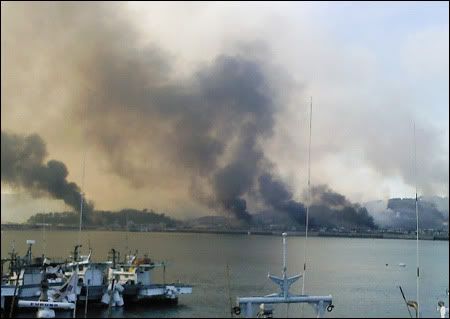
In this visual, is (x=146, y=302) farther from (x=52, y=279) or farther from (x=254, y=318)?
(x=254, y=318)

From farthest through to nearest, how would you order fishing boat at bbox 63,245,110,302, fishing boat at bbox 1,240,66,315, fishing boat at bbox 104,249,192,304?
fishing boat at bbox 104,249,192,304, fishing boat at bbox 63,245,110,302, fishing boat at bbox 1,240,66,315

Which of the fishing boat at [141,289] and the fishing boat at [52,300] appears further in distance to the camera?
the fishing boat at [141,289]

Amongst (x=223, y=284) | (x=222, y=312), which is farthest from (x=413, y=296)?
(x=222, y=312)

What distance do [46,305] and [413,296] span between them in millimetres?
47408

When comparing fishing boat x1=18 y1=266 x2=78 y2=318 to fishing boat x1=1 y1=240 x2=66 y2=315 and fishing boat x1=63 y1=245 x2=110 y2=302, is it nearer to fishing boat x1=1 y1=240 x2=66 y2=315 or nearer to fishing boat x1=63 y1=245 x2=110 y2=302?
fishing boat x1=1 y1=240 x2=66 y2=315

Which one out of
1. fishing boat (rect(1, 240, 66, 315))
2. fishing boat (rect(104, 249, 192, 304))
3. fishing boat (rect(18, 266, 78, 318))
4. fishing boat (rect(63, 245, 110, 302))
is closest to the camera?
fishing boat (rect(18, 266, 78, 318))

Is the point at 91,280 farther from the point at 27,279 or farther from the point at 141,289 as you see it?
the point at 27,279

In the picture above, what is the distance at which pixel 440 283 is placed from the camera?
9312 cm

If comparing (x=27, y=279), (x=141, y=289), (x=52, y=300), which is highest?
(x=27, y=279)

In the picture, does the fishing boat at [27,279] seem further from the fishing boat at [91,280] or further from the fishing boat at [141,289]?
the fishing boat at [141,289]

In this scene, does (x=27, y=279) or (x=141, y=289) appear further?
(x=141, y=289)

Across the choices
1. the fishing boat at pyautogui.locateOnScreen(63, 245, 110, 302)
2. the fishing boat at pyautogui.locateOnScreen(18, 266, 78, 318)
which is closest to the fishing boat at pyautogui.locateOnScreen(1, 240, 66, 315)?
the fishing boat at pyautogui.locateOnScreen(18, 266, 78, 318)

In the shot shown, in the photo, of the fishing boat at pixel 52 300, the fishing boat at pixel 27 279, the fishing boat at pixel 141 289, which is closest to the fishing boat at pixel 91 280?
the fishing boat at pixel 141 289

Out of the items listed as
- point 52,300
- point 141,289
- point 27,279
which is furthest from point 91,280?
point 52,300
